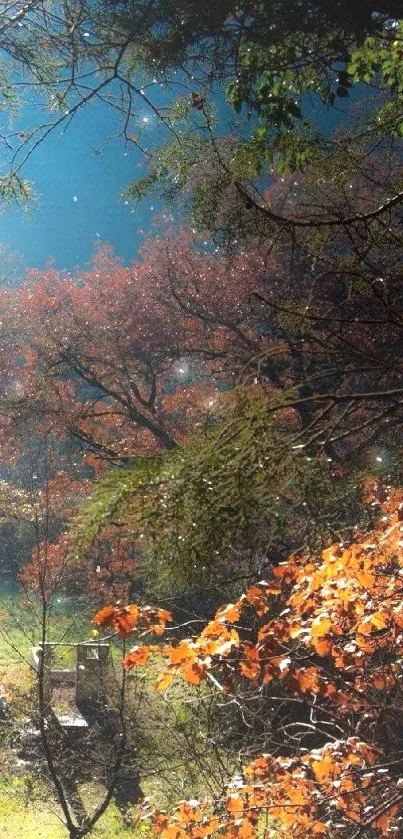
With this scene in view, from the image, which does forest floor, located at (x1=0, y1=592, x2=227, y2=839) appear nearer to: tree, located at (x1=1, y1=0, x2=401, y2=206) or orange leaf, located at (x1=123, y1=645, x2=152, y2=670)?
orange leaf, located at (x1=123, y1=645, x2=152, y2=670)

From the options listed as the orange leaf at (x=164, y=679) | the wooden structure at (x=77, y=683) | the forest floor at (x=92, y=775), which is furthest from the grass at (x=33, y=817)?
the orange leaf at (x=164, y=679)

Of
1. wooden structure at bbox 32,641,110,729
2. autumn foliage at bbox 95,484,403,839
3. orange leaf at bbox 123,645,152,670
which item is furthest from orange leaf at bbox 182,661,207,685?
wooden structure at bbox 32,641,110,729

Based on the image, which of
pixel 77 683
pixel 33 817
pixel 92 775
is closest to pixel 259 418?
pixel 92 775

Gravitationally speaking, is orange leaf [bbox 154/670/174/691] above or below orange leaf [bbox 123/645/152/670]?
below

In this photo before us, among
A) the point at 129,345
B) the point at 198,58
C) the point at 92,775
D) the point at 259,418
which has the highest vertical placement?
the point at 129,345

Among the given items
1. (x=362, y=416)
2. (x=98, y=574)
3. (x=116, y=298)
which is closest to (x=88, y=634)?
(x=98, y=574)

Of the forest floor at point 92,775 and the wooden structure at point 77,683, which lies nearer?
the forest floor at point 92,775

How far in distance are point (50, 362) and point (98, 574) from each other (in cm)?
778

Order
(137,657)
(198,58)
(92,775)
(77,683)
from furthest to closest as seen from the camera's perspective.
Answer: (77,683) < (92,775) < (198,58) < (137,657)

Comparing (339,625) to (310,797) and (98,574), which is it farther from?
(98,574)

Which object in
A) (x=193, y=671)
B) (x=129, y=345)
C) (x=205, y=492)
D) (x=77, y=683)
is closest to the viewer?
(x=205, y=492)

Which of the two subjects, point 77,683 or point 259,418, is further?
point 77,683

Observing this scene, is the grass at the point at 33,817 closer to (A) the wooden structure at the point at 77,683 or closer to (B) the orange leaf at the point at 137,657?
(A) the wooden structure at the point at 77,683

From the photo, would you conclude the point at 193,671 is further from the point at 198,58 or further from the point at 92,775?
the point at 92,775
